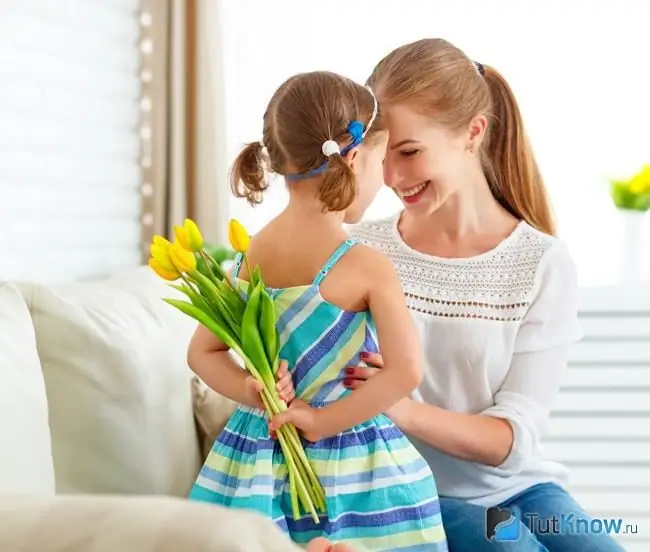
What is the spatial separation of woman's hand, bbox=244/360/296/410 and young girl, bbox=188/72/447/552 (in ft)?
0.03

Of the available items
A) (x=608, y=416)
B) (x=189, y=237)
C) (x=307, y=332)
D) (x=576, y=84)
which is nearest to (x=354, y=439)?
(x=307, y=332)

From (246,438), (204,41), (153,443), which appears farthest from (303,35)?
A: (246,438)

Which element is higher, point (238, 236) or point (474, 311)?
point (238, 236)

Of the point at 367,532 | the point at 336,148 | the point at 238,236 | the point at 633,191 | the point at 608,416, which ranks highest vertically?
the point at 336,148

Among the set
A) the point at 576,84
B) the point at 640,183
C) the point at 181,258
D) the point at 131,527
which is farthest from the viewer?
the point at 576,84

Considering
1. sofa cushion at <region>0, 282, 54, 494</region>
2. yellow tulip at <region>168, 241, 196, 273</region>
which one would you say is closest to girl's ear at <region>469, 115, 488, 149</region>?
yellow tulip at <region>168, 241, 196, 273</region>

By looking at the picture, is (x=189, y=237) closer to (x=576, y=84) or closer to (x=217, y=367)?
(x=217, y=367)

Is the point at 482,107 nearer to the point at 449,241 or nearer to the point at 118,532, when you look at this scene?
the point at 449,241

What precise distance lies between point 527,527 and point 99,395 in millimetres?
794

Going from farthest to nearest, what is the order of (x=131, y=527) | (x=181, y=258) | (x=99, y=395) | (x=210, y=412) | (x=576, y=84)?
(x=576, y=84) → (x=210, y=412) → (x=99, y=395) → (x=181, y=258) → (x=131, y=527)

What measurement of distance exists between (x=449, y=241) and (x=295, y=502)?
766 millimetres

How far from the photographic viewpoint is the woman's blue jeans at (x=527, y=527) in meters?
1.80

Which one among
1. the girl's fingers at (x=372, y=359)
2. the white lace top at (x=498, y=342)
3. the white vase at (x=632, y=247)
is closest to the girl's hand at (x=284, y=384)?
the girl's fingers at (x=372, y=359)

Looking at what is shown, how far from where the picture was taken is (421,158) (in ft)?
6.35
